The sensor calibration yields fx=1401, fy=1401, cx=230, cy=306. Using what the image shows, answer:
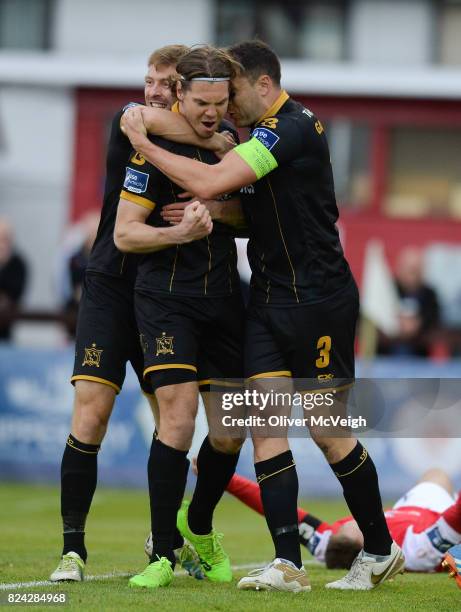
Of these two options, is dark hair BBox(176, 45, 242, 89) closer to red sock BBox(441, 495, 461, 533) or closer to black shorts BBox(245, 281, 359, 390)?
black shorts BBox(245, 281, 359, 390)

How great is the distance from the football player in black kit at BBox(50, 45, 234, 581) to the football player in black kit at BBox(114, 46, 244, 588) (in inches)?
12.4

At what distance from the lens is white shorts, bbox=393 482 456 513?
8.76m

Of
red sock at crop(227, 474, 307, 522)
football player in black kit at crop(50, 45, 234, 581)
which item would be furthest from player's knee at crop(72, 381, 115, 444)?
red sock at crop(227, 474, 307, 522)

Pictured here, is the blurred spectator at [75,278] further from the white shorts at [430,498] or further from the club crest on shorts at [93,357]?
the club crest on shorts at [93,357]

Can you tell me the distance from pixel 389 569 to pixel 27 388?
27.4 ft

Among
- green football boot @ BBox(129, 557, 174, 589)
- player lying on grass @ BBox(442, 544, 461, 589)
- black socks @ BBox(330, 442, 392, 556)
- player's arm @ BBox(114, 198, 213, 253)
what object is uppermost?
player's arm @ BBox(114, 198, 213, 253)

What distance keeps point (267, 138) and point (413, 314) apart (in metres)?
10.1

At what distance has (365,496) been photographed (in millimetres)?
7059

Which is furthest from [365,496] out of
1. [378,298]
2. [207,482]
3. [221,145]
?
[378,298]

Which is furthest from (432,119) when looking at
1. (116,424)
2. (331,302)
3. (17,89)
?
(331,302)

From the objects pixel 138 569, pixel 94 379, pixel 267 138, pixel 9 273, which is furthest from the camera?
pixel 9 273

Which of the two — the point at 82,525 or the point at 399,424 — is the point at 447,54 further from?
the point at 82,525

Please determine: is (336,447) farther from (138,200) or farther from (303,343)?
(138,200)

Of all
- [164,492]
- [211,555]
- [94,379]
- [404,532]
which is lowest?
[404,532]
